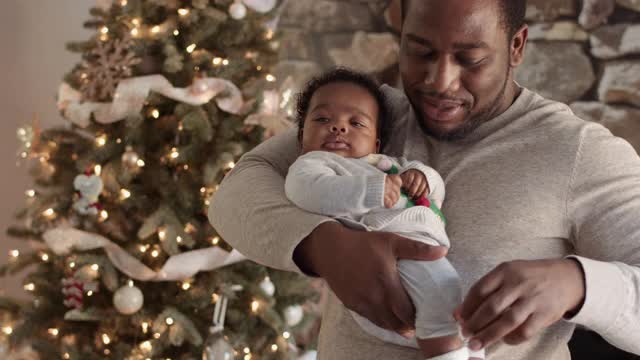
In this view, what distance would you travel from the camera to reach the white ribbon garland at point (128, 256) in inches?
98.2

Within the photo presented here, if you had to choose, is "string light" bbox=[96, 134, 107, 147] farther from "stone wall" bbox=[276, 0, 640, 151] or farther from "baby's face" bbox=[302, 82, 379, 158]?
"baby's face" bbox=[302, 82, 379, 158]

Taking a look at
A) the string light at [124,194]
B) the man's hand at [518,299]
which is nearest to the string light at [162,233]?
the string light at [124,194]

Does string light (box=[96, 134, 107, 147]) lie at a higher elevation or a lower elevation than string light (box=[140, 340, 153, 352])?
higher

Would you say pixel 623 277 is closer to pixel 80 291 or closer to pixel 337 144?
pixel 337 144

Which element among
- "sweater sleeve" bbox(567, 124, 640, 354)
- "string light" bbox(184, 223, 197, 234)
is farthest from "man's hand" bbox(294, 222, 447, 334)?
"string light" bbox(184, 223, 197, 234)

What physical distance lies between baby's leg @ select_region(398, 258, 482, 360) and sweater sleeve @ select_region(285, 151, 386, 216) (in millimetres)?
135

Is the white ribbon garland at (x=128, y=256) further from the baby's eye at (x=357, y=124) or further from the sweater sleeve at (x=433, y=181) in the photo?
the sweater sleeve at (x=433, y=181)

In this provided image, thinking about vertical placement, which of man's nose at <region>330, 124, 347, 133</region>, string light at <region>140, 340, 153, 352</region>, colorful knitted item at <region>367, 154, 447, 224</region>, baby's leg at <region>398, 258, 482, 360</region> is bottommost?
string light at <region>140, 340, 153, 352</region>

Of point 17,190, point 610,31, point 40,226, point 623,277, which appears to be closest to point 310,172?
point 623,277

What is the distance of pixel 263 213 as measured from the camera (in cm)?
112

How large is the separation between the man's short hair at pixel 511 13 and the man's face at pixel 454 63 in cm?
2

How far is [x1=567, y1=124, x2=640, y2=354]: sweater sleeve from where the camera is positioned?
3.17ft

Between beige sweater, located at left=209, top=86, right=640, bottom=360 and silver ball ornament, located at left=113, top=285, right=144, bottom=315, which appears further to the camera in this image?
silver ball ornament, located at left=113, top=285, right=144, bottom=315

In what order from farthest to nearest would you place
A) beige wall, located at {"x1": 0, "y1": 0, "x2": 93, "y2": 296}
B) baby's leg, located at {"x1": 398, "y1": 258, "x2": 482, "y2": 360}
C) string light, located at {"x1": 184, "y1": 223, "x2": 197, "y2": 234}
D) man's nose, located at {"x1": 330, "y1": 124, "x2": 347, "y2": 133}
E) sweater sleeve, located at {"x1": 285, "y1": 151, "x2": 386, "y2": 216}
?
beige wall, located at {"x1": 0, "y1": 0, "x2": 93, "y2": 296}
string light, located at {"x1": 184, "y1": 223, "x2": 197, "y2": 234}
man's nose, located at {"x1": 330, "y1": 124, "x2": 347, "y2": 133}
sweater sleeve, located at {"x1": 285, "y1": 151, "x2": 386, "y2": 216}
baby's leg, located at {"x1": 398, "y1": 258, "x2": 482, "y2": 360}
